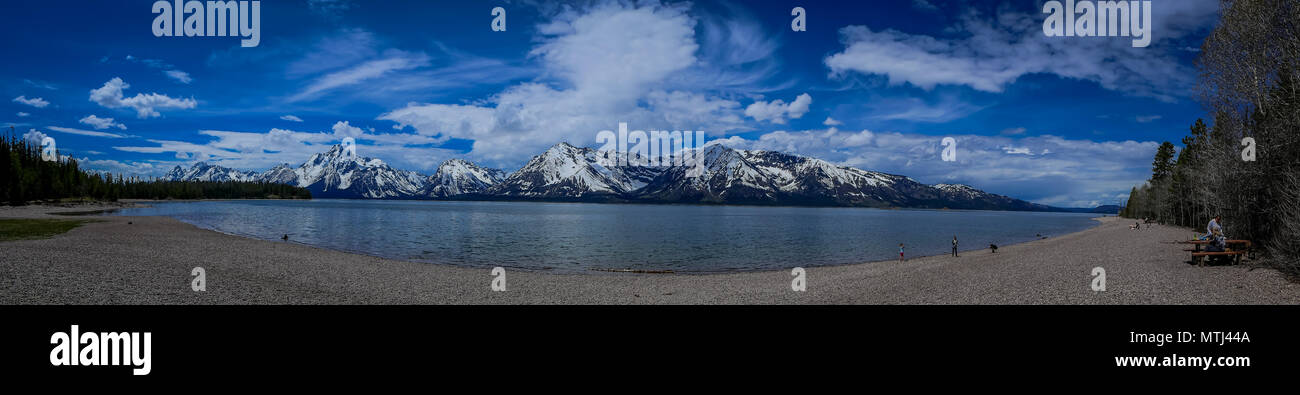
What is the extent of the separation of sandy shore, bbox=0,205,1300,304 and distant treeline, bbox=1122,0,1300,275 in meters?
2.59

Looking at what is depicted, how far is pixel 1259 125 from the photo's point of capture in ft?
73.5

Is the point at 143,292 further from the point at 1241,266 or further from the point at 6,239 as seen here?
the point at 1241,266

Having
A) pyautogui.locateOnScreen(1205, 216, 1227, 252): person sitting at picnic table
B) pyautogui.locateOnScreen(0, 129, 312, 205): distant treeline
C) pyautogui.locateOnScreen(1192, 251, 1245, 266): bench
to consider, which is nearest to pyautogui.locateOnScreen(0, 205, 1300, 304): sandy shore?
pyautogui.locateOnScreen(1192, 251, 1245, 266): bench

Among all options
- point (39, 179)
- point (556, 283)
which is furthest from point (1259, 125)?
point (39, 179)

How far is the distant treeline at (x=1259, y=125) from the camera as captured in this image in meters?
19.3

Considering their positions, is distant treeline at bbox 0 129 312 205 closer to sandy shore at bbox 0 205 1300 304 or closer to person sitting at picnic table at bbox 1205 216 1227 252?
sandy shore at bbox 0 205 1300 304

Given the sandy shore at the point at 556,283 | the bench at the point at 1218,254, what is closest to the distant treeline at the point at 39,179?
the sandy shore at the point at 556,283

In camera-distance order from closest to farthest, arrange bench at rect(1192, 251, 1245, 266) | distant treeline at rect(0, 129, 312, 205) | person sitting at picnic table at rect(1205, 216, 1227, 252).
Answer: bench at rect(1192, 251, 1245, 266) < person sitting at picnic table at rect(1205, 216, 1227, 252) < distant treeline at rect(0, 129, 312, 205)

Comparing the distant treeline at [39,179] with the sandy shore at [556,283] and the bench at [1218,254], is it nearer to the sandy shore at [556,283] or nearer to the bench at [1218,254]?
the sandy shore at [556,283]

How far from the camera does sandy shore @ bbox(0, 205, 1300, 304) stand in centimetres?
1770

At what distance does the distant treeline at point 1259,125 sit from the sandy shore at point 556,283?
102 inches
